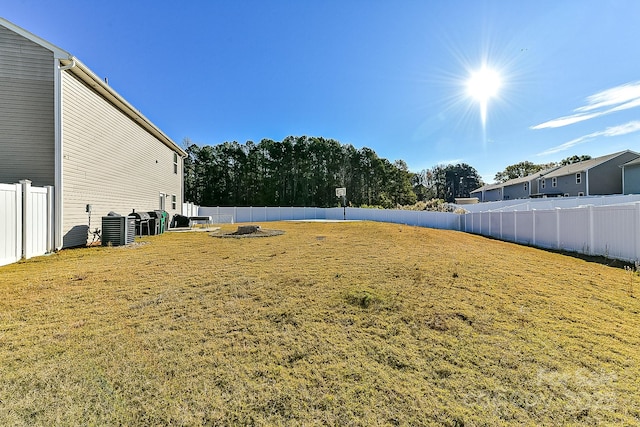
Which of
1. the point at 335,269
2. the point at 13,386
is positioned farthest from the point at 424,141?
the point at 13,386

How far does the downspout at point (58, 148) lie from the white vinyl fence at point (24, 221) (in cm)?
20

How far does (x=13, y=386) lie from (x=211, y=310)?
5.54 feet

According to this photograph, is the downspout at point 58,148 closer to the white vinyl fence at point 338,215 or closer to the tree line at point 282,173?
the white vinyl fence at point 338,215

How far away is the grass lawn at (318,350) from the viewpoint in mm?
1823

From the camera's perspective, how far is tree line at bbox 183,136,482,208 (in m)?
37.7

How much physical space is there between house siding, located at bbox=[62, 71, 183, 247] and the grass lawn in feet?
13.5

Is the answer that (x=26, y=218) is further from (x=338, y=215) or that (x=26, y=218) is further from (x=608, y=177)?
(x=608, y=177)

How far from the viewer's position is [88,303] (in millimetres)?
3658

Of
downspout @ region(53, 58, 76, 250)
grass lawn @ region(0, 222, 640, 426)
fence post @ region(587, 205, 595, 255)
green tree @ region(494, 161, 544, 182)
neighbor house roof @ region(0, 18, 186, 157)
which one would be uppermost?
green tree @ region(494, 161, 544, 182)

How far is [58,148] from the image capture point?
7539mm

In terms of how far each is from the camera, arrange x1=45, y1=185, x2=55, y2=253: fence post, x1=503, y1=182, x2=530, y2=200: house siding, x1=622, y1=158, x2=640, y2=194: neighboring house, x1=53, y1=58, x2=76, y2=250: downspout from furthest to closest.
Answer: x1=503, y1=182, x2=530, y2=200: house siding
x1=622, y1=158, x2=640, y2=194: neighboring house
x1=53, y1=58, x2=76, y2=250: downspout
x1=45, y1=185, x2=55, y2=253: fence post

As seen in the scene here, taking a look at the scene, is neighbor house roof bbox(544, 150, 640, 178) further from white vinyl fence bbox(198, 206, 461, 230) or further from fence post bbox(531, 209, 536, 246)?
fence post bbox(531, 209, 536, 246)

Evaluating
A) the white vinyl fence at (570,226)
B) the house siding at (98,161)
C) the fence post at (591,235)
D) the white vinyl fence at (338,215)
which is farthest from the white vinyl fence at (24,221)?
the white vinyl fence at (338,215)

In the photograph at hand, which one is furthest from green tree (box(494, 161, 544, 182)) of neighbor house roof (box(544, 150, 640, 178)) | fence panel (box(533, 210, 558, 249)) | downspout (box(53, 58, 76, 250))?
downspout (box(53, 58, 76, 250))
